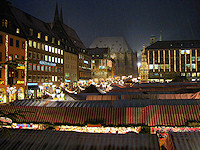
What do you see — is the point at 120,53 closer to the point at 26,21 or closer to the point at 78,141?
the point at 26,21

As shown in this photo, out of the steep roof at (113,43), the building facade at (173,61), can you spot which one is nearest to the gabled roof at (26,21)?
the building facade at (173,61)

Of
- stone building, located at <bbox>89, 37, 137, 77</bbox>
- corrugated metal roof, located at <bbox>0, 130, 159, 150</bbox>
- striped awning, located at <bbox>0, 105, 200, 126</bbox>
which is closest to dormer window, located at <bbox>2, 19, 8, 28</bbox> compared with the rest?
striped awning, located at <bbox>0, 105, 200, 126</bbox>

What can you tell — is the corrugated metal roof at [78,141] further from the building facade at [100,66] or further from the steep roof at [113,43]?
the steep roof at [113,43]

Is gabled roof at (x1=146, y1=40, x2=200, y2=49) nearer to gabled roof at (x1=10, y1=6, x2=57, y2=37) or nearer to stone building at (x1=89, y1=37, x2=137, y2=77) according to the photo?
stone building at (x1=89, y1=37, x2=137, y2=77)

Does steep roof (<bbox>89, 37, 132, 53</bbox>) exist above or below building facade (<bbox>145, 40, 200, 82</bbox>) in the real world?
above

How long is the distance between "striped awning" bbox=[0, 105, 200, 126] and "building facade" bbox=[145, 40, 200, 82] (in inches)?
3864

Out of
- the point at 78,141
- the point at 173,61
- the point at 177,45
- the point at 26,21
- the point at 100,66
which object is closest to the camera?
the point at 78,141

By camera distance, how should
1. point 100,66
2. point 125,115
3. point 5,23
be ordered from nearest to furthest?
1. point 125,115
2. point 5,23
3. point 100,66

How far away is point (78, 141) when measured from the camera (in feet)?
28.4

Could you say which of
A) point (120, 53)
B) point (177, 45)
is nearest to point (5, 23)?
point (177, 45)

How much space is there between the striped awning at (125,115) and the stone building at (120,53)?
A: 485ft

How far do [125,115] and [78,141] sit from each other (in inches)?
294

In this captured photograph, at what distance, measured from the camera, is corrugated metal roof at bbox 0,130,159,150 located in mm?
8227

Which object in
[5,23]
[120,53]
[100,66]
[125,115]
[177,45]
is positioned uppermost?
[120,53]
